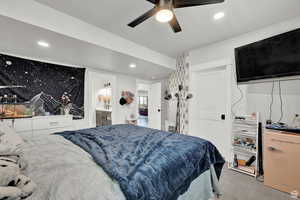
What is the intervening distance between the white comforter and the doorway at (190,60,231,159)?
1.99m

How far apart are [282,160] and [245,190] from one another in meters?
0.67

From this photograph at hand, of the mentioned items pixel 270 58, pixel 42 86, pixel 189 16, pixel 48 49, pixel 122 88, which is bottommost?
pixel 42 86

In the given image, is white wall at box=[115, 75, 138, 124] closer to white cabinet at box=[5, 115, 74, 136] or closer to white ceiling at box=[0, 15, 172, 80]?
white ceiling at box=[0, 15, 172, 80]

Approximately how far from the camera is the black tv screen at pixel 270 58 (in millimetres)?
1876

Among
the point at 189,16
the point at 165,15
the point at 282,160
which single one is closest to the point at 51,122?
the point at 165,15

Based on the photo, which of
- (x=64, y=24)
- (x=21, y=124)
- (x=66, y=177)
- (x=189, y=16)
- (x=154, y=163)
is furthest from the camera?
(x=21, y=124)

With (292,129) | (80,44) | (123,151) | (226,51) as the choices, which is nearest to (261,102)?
(292,129)

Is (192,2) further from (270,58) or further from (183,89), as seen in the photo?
(183,89)

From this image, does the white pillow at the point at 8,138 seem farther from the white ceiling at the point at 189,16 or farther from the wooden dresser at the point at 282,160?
the wooden dresser at the point at 282,160

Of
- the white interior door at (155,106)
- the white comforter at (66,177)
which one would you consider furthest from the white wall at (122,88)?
the white comforter at (66,177)

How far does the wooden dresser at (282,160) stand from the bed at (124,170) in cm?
88

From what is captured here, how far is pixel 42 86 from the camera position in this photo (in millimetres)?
2953

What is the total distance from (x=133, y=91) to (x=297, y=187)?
4221 millimetres

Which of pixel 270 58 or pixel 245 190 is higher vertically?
pixel 270 58
